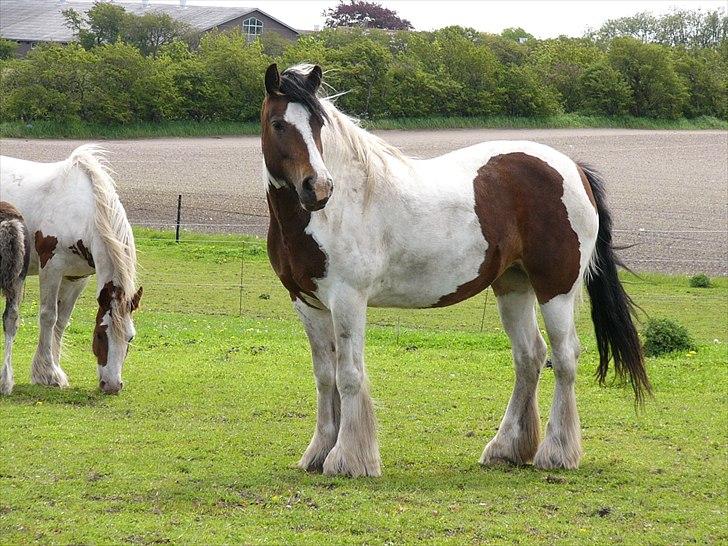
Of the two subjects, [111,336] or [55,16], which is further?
[55,16]

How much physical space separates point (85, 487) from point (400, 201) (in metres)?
2.81

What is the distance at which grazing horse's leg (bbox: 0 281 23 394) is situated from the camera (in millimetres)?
9734

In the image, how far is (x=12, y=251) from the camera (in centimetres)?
951

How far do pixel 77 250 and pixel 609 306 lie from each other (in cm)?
533

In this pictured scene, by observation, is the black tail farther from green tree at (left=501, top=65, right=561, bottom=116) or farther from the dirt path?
green tree at (left=501, top=65, right=561, bottom=116)

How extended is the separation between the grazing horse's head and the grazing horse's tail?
3772 mm

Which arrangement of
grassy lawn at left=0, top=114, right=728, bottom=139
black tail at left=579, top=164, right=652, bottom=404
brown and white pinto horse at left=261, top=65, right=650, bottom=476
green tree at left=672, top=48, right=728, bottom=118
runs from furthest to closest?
green tree at left=672, top=48, right=728, bottom=118 < grassy lawn at left=0, top=114, right=728, bottom=139 < black tail at left=579, top=164, right=652, bottom=404 < brown and white pinto horse at left=261, top=65, right=650, bottom=476

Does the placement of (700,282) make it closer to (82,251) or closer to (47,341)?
(82,251)

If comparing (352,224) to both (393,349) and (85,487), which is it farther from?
(393,349)

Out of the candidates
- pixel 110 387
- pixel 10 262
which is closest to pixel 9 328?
pixel 10 262

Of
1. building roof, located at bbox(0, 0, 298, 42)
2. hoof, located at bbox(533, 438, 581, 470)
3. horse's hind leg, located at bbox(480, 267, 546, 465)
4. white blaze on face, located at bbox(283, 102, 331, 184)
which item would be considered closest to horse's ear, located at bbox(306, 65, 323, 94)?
white blaze on face, located at bbox(283, 102, 331, 184)

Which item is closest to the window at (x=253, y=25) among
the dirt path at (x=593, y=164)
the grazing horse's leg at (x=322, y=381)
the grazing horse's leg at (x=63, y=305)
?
the dirt path at (x=593, y=164)

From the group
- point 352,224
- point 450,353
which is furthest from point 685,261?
point 352,224

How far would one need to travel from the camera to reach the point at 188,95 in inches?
1480
